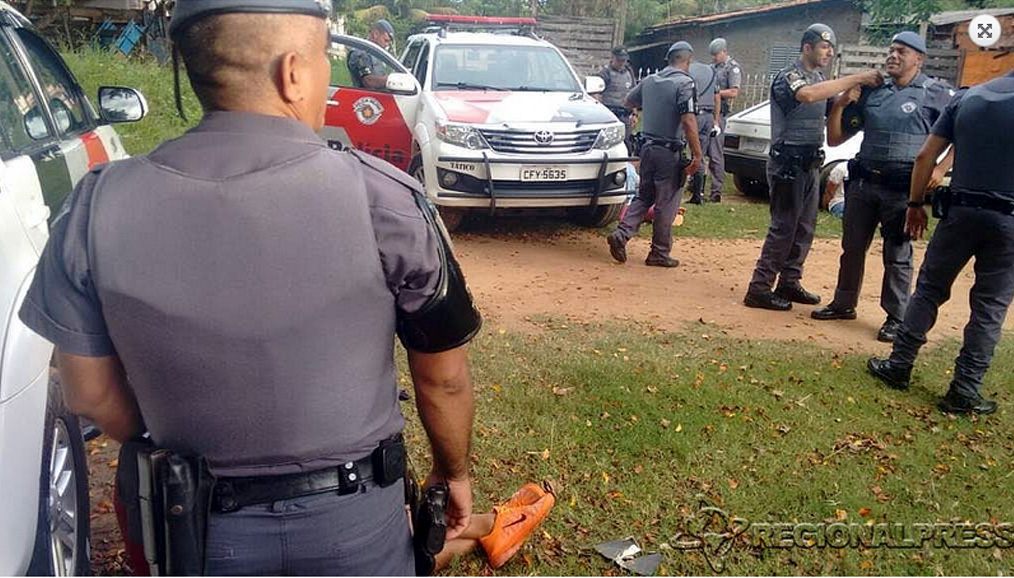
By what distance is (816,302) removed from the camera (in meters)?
6.36

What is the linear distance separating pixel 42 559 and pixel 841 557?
8.85ft

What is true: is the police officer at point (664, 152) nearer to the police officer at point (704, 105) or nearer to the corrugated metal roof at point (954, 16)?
the police officer at point (704, 105)

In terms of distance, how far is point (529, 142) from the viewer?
24.3ft

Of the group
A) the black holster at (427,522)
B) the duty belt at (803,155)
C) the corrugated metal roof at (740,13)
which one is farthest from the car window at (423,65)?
the corrugated metal roof at (740,13)

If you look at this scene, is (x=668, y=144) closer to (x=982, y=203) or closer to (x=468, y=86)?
(x=468, y=86)

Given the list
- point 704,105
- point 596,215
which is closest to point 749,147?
point 704,105

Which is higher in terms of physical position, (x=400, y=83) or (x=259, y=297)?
(x=400, y=83)

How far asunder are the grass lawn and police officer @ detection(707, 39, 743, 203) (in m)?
5.77

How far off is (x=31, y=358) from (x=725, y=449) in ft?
9.37

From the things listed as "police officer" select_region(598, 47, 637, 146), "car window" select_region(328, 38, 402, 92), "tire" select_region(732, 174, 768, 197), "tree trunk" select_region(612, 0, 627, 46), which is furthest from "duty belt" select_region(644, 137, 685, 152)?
"tree trunk" select_region(612, 0, 627, 46)

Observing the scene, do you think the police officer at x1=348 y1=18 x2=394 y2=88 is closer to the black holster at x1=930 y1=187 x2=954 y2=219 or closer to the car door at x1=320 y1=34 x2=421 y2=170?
the car door at x1=320 y1=34 x2=421 y2=170

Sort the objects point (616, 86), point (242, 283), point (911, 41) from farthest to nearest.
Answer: point (616, 86), point (911, 41), point (242, 283)

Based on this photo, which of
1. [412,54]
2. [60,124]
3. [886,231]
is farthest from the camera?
[412,54]

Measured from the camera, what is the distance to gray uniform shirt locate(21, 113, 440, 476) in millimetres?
1334
